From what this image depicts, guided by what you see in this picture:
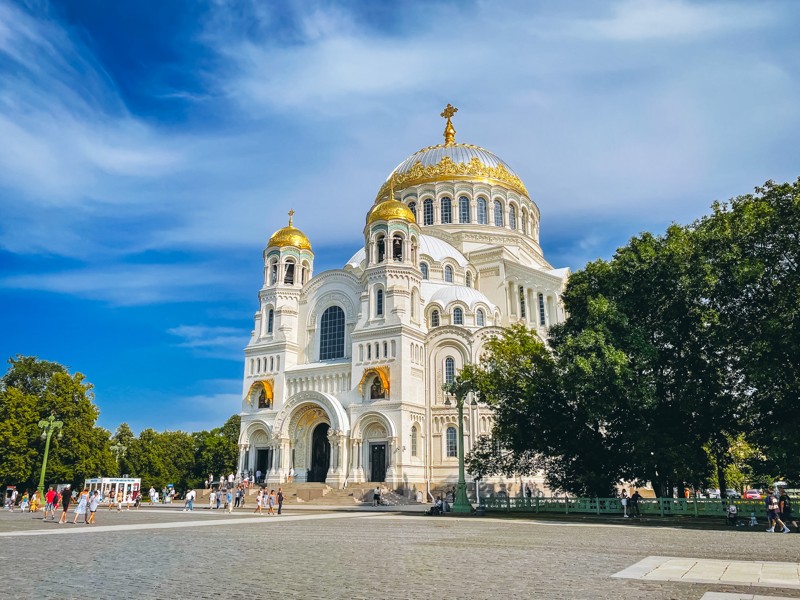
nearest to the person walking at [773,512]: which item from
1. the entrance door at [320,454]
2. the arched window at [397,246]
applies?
the entrance door at [320,454]

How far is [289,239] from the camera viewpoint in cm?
4688

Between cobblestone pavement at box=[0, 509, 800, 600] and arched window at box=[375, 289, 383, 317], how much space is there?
2441cm

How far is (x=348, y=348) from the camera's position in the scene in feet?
143

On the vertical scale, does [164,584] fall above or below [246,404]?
below

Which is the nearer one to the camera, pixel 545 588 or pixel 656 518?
pixel 545 588

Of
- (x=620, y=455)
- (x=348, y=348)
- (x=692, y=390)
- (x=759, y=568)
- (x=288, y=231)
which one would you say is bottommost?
(x=759, y=568)

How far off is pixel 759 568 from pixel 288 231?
1632 inches

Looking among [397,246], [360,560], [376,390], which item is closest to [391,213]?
[397,246]

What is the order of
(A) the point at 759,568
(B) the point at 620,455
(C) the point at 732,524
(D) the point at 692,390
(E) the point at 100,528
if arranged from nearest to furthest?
(A) the point at 759,568 < (E) the point at 100,528 < (C) the point at 732,524 < (D) the point at 692,390 < (B) the point at 620,455

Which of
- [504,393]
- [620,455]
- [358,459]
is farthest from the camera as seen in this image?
[358,459]

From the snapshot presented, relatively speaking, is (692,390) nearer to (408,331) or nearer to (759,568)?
(759,568)

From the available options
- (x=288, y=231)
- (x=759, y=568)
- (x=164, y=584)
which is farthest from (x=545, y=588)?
(x=288, y=231)

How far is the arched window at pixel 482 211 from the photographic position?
54.4m

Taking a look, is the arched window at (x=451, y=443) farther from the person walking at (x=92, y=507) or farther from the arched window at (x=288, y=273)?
the person walking at (x=92, y=507)
